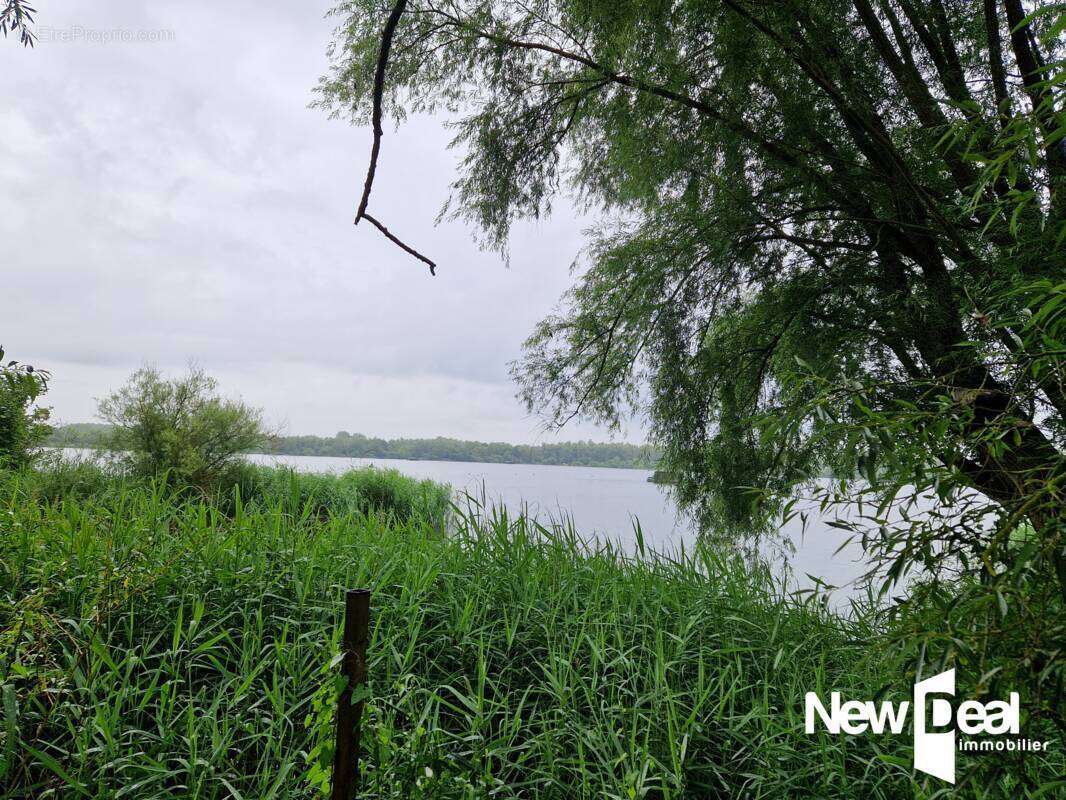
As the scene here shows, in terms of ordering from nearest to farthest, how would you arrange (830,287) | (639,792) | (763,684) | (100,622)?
(639,792) → (100,622) → (763,684) → (830,287)

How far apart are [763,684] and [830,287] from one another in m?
A: 2.18

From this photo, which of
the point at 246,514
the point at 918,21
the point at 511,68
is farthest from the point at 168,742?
the point at 918,21

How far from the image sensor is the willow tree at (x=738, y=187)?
2.82m

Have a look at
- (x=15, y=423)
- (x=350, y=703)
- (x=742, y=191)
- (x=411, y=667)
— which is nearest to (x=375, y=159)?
(x=350, y=703)

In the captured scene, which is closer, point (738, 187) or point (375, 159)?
point (375, 159)

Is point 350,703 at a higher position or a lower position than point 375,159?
lower

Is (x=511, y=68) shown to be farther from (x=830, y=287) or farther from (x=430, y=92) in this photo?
(x=830, y=287)

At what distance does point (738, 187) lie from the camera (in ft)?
11.1

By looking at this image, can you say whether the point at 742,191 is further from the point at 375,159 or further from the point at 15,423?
the point at 15,423

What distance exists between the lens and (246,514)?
99.1 inches

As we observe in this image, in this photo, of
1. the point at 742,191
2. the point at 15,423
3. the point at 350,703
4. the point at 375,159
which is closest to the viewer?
the point at 350,703

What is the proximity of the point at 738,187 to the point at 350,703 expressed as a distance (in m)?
3.28

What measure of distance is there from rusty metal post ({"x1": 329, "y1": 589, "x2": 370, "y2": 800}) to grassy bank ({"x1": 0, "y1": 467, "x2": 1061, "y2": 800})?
0.32 m

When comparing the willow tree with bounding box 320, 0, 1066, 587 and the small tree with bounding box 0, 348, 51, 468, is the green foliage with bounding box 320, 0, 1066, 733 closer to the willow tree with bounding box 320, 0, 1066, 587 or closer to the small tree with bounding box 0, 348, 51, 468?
the willow tree with bounding box 320, 0, 1066, 587
